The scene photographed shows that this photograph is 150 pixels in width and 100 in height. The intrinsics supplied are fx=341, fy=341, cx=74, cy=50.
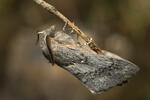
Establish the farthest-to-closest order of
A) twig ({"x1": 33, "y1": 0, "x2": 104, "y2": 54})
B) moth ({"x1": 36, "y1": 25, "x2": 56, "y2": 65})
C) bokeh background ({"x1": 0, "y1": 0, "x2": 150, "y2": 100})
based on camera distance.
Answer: bokeh background ({"x1": 0, "y1": 0, "x2": 150, "y2": 100}), moth ({"x1": 36, "y1": 25, "x2": 56, "y2": 65}), twig ({"x1": 33, "y1": 0, "x2": 104, "y2": 54})

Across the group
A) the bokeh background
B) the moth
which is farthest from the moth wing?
the bokeh background

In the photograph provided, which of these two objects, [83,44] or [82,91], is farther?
[82,91]

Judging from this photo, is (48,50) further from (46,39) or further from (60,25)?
(60,25)

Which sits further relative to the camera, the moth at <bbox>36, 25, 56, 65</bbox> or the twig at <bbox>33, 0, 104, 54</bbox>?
the moth at <bbox>36, 25, 56, 65</bbox>

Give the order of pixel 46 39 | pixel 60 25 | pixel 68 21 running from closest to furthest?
pixel 68 21
pixel 46 39
pixel 60 25

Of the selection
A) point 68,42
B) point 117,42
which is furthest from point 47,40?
point 117,42

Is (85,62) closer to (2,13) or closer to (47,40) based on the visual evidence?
(47,40)

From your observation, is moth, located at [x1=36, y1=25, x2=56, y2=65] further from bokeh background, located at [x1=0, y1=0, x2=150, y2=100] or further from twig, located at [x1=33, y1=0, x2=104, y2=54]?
bokeh background, located at [x1=0, y1=0, x2=150, y2=100]

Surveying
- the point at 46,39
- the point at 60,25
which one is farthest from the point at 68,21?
the point at 60,25

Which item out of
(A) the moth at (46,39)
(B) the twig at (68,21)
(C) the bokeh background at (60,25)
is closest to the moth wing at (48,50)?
(A) the moth at (46,39)
